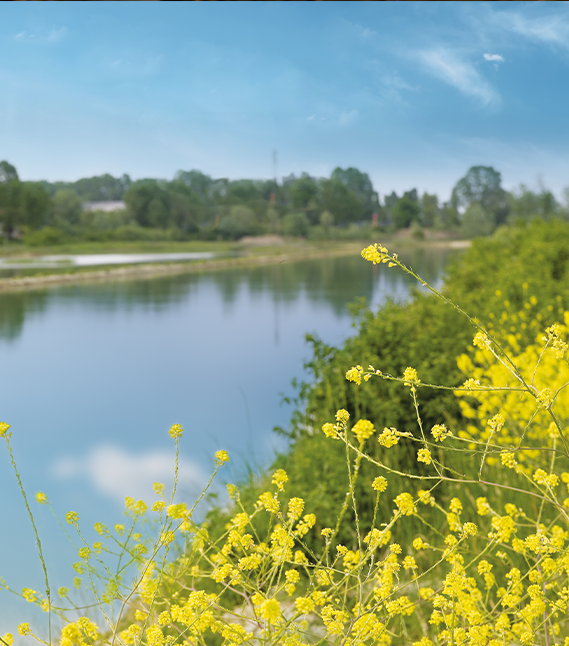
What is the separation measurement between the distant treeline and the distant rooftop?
275mm

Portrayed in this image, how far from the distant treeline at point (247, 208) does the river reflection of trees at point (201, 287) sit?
73.0 inches

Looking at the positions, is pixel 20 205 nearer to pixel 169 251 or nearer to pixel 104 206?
pixel 104 206

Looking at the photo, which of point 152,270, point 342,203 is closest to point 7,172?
point 152,270

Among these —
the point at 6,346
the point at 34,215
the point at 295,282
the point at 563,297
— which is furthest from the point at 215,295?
the point at 34,215

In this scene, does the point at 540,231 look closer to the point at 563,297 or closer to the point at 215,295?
the point at 563,297

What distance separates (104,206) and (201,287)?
21993 mm

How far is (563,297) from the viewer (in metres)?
4.77

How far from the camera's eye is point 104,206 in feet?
123

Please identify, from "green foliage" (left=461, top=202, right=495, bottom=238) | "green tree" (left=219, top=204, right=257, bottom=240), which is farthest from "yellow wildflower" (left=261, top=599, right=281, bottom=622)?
"green tree" (left=219, top=204, right=257, bottom=240)

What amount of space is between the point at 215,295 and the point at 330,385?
13793 millimetres

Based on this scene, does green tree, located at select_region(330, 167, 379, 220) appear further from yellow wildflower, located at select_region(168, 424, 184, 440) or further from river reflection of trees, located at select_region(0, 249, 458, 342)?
yellow wildflower, located at select_region(168, 424, 184, 440)

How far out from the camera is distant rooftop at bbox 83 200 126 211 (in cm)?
3606

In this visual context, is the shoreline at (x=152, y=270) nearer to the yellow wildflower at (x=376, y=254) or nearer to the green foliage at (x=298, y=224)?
the green foliage at (x=298, y=224)

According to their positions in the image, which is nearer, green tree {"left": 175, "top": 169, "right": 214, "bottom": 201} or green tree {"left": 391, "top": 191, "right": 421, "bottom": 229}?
green tree {"left": 391, "top": 191, "right": 421, "bottom": 229}
